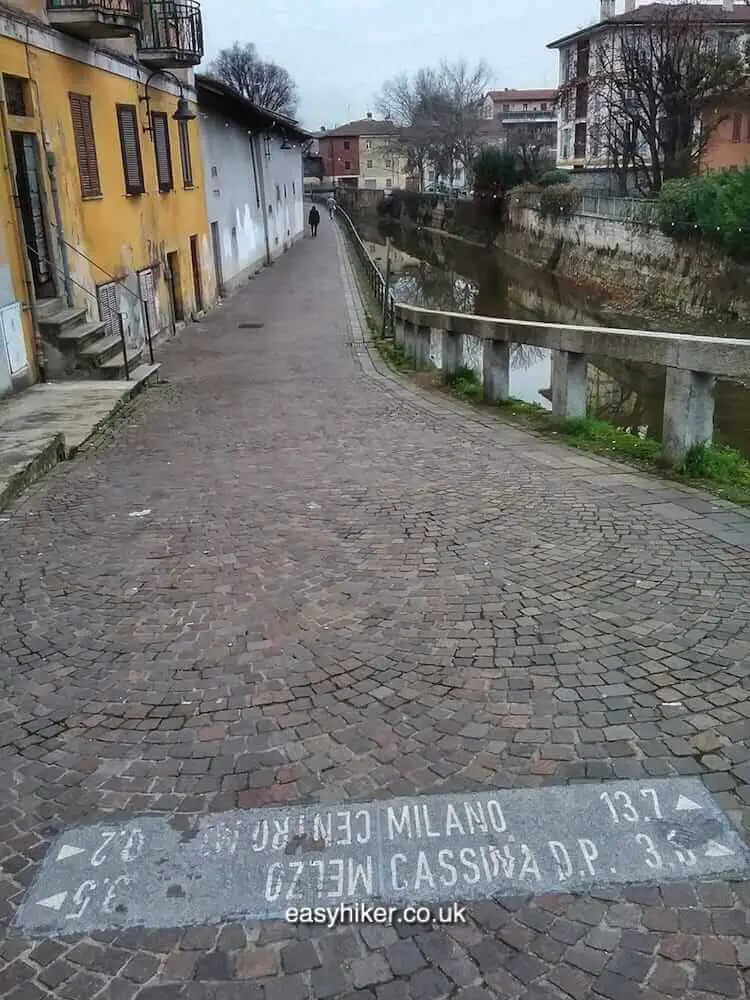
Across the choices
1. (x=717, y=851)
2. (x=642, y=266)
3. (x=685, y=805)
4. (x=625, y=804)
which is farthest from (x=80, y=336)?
(x=642, y=266)

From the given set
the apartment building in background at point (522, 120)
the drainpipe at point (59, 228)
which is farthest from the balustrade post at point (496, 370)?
the apartment building in background at point (522, 120)

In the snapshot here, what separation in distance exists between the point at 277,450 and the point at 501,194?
146 feet

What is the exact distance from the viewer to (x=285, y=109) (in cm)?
9594

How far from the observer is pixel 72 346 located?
13.0 meters

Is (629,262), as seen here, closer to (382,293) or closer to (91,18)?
(382,293)

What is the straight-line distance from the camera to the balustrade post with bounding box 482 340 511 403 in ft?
35.7

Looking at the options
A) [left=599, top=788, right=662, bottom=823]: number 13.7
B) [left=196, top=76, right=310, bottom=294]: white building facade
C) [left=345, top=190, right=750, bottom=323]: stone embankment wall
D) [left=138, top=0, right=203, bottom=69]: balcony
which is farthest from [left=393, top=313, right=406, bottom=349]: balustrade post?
[left=599, top=788, right=662, bottom=823]: number 13.7

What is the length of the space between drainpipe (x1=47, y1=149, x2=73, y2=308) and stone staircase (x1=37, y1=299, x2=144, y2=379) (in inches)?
11.9

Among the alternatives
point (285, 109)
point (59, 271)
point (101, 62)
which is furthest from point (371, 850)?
point (285, 109)

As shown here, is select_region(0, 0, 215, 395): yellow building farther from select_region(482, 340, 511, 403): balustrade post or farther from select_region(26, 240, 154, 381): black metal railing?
select_region(482, 340, 511, 403): balustrade post

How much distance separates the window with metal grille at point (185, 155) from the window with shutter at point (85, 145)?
22.9ft

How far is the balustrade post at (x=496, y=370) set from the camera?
10.9 metres

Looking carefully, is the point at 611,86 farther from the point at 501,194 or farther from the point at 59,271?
the point at 59,271

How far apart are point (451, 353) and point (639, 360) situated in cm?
579
